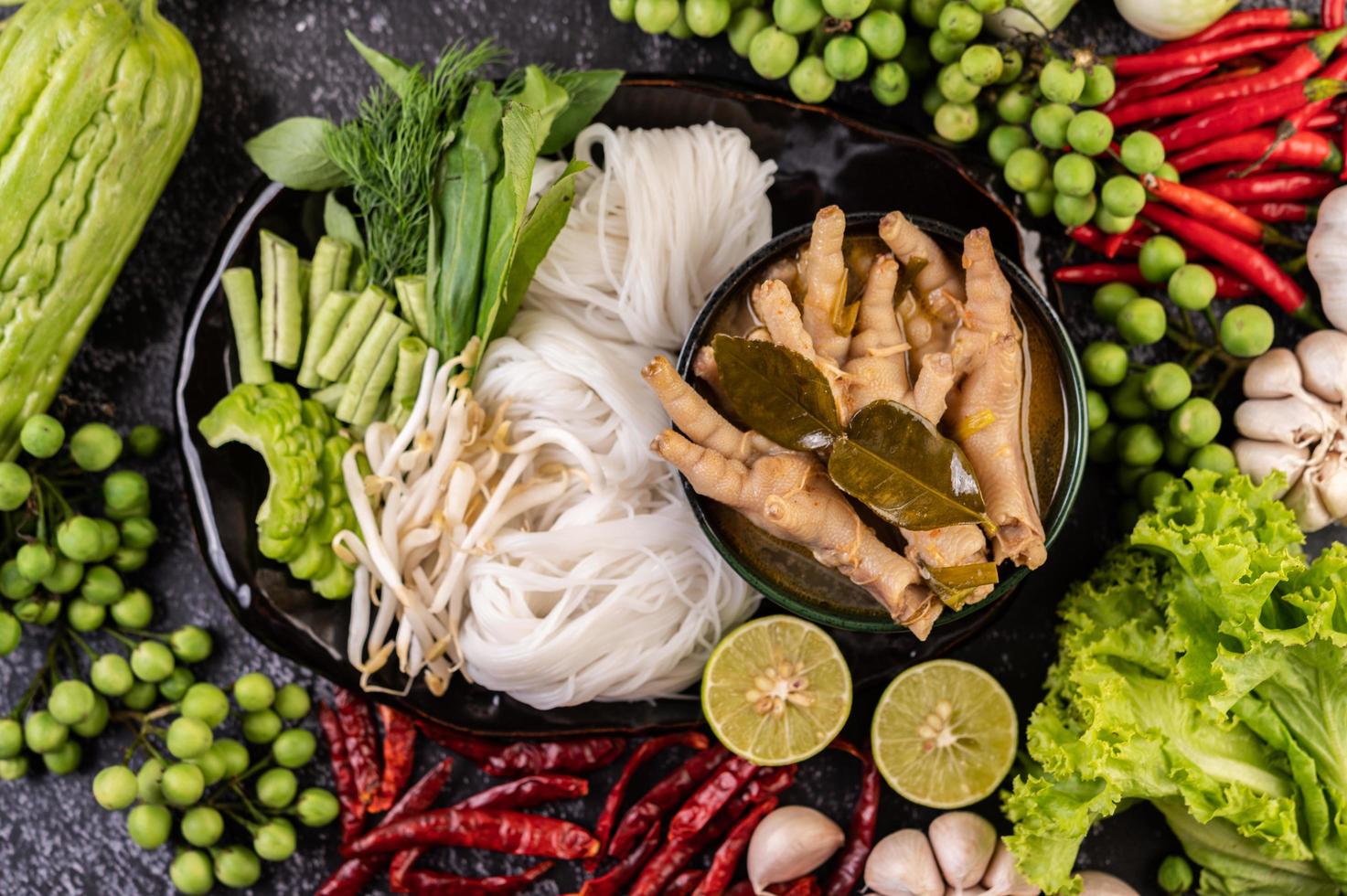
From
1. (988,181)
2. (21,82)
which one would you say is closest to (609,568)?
(988,181)

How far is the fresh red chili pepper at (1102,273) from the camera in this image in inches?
128

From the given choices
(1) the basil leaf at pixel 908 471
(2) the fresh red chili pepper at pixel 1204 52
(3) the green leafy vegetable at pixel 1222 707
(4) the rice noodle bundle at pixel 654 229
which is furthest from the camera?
(2) the fresh red chili pepper at pixel 1204 52

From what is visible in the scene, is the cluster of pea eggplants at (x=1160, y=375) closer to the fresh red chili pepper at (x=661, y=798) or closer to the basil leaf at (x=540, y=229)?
the fresh red chili pepper at (x=661, y=798)

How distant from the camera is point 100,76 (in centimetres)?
285

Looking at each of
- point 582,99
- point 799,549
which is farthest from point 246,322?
point 799,549

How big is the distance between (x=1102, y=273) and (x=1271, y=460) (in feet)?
2.29

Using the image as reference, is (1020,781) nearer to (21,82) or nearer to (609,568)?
(609,568)

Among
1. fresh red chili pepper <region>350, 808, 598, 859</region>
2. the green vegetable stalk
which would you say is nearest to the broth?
fresh red chili pepper <region>350, 808, 598, 859</region>

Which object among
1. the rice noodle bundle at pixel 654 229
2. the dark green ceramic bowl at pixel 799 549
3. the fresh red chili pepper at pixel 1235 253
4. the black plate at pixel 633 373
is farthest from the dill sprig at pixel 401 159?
the fresh red chili pepper at pixel 1235 253

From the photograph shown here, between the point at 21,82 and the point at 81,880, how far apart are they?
230cm

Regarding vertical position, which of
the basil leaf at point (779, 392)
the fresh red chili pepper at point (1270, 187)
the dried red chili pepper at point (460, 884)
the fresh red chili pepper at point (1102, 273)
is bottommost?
the dried red chili pepper at point (460, 884)

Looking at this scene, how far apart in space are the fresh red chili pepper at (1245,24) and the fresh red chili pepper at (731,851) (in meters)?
2.53

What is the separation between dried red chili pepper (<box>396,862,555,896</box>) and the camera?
10.7 ft

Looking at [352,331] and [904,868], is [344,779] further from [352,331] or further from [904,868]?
[904,868]
